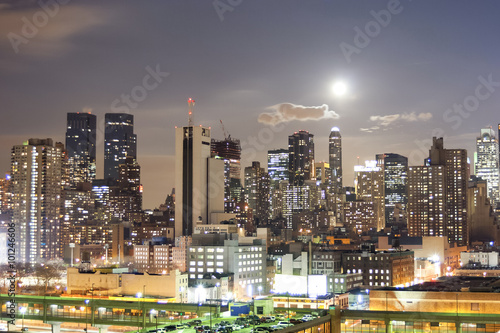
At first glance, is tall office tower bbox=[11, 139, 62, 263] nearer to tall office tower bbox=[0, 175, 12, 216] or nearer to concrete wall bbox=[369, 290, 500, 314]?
tall office tower bbox=[0, 175, 12, 216]

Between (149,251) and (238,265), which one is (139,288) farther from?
(149,251)

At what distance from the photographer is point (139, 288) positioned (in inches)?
3428

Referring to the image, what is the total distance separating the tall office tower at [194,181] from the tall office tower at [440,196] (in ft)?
239

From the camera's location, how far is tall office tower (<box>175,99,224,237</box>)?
431 ft

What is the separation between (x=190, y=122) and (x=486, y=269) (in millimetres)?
58935

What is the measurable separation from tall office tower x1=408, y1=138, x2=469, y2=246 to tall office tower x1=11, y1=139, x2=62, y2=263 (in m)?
87.2

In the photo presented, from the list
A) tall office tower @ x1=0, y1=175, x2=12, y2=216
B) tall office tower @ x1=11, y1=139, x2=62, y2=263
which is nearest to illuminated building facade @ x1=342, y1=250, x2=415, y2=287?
tall office tower @ x1=11, y1=139, x2=62, y2=263

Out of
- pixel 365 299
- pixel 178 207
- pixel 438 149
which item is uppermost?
pixel 438 149

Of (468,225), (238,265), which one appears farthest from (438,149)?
(238,265)

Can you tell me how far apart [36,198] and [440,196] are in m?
96.5

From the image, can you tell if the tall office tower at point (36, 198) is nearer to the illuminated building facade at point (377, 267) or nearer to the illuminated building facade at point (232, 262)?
the illuminated building facade at point (232, 262)

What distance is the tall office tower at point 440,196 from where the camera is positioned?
Answer: 18650cm

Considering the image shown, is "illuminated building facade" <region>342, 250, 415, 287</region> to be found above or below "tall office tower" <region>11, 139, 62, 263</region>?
below

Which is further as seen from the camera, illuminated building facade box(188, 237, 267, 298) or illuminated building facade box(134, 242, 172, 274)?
illuminated building facade box(134, 242, 172, 274)
